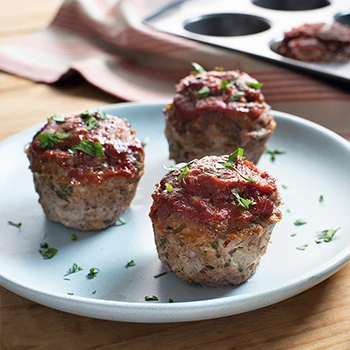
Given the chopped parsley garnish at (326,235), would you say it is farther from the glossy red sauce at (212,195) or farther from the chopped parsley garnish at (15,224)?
the chopped parsley garnish at (15,224)

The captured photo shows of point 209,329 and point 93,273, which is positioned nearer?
point 209,329

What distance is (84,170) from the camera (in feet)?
12.1

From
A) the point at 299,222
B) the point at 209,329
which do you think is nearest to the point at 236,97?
the point at 299,222

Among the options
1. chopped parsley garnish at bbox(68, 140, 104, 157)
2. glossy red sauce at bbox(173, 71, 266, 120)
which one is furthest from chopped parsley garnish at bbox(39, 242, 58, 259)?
glossy red sauce at bbox(173, 71, 266, 120)

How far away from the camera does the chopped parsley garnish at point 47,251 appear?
11.7ft

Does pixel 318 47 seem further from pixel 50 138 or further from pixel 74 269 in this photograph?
pixel 74 269

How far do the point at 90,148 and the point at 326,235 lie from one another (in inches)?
56.2

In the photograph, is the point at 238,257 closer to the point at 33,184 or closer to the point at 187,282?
the point at 187,282

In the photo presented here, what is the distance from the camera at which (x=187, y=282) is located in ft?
10.8

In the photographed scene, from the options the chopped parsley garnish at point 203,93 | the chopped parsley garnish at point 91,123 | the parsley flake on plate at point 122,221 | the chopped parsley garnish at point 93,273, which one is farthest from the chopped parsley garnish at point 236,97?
the chopped parsley garnish at point 93,273

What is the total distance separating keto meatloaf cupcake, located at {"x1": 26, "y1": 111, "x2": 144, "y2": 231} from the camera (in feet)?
12.2

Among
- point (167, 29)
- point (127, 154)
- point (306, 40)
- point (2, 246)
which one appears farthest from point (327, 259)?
point (167, 29)

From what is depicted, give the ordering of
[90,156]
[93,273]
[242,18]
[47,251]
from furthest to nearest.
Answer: [242,18] → [90,156] → [47,251] → [93,273]

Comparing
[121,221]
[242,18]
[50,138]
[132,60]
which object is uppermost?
[50,138]
